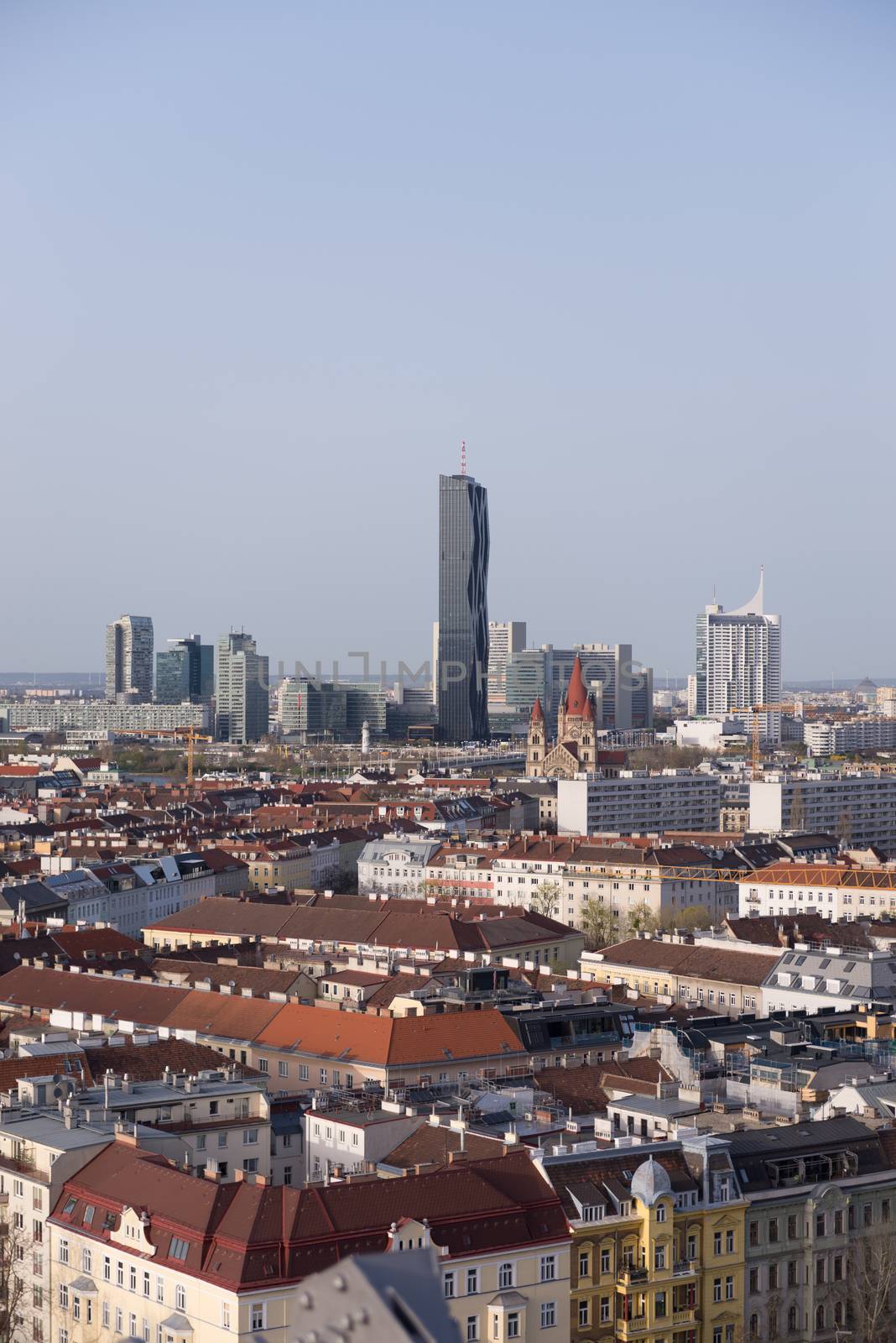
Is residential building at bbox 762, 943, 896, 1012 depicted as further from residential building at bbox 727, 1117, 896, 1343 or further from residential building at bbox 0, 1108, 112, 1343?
residential building at bbox 0, 1108, 112, 1343

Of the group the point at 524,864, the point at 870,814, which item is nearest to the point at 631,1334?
the point at 524,864

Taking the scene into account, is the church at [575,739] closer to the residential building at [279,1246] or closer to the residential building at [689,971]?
the residential building at [689,971]

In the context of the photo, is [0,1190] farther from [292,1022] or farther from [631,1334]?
[292,1022]

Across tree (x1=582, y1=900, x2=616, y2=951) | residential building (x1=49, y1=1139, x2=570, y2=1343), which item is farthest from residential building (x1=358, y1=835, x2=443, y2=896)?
residential building (x1=49, y1=1139, x2=570, y2=1343)

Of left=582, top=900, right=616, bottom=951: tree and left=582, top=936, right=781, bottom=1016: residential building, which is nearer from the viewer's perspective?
left=582, top=936, right=781, bottom=1016: residential building

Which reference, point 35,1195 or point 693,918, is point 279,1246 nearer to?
point 35,1195

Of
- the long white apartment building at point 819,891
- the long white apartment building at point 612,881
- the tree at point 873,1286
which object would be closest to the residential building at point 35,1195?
the tree at point 873,1286
